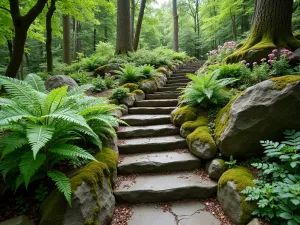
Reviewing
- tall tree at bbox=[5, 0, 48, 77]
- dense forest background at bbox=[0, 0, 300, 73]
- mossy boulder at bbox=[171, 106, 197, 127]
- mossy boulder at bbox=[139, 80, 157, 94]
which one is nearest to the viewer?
mossy boulder at bbox=[171, 106, 197, 127]

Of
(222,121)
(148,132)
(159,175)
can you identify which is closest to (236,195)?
(159,175)

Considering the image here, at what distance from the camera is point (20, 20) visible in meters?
5.04

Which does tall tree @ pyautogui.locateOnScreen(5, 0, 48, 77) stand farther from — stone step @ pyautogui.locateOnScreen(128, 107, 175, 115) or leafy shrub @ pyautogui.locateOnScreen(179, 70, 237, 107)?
leafy shrub @ pyautogui.locateOnScreen(179, 70, 237, 107)

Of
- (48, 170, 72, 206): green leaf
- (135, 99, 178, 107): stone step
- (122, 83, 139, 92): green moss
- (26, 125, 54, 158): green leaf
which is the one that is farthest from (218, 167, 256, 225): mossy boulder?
(122, 83, 139, 92): green moss

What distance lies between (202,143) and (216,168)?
0.53 m

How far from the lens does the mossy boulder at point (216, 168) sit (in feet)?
10.2

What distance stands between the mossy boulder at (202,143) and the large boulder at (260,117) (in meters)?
0.19

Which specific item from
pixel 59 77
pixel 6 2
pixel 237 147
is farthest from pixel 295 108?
pixel 6 2

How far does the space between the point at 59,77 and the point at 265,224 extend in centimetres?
604

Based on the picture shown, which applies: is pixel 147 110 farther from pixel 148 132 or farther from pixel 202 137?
pixel 202 137

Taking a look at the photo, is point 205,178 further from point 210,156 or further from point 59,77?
point 59,77

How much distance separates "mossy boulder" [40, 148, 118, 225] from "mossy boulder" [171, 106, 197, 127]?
84.2 inches

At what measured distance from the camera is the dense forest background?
29.3 feet

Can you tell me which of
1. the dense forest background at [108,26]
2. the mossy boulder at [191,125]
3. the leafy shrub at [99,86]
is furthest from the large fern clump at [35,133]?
the dense forest background at [108,26]
